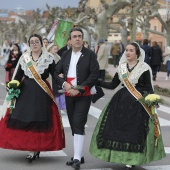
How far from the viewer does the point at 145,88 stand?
738 cm

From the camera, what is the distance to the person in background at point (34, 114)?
299 inches

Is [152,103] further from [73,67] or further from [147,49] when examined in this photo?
[147,49]

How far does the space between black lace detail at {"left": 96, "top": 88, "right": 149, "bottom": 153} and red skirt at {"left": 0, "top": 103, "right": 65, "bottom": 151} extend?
72 cm

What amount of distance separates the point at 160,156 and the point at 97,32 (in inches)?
1164

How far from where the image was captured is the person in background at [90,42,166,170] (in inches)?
275

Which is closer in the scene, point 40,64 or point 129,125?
point 129,125

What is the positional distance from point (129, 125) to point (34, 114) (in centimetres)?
132

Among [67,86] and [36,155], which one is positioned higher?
[67,86]

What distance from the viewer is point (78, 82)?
24.6ft

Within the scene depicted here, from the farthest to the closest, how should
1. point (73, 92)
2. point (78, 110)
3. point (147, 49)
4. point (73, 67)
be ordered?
1. point (147, 49)
2. point (73, 67)
3. point (78, 110)
4. point (73, 92)

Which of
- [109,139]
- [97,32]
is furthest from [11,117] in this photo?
[97,32]

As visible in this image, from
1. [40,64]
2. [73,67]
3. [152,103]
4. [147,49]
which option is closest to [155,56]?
[147,49]

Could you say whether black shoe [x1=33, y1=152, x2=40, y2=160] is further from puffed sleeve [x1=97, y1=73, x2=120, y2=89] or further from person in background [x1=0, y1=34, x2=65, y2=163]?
puffed sleeve [x1=97, y1=73, x2=120, y2=89]

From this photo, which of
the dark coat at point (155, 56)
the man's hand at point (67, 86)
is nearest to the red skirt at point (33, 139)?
the man's hand at point (67, 86)
